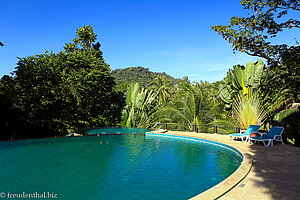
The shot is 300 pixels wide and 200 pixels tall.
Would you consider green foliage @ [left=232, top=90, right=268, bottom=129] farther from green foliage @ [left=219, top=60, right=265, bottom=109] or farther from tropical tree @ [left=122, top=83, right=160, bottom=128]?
tropical tree @ [left=122, top=83, right=160, bottom=128]

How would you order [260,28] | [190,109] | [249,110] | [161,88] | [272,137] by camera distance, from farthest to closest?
[161,88]
[190,109]
[249,110]
[272,137]
[260,28]

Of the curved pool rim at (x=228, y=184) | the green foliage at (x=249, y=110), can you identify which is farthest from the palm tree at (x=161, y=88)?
the curved pool rim at (x=228, y=184)

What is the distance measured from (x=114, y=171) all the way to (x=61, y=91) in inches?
410

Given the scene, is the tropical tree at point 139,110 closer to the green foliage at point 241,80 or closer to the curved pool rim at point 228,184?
the green foliage at point 241,80

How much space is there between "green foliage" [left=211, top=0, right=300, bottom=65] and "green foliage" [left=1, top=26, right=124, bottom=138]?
1133cm

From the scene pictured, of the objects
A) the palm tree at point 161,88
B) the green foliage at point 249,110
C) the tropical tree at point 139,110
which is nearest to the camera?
the green foliage at point 249,110

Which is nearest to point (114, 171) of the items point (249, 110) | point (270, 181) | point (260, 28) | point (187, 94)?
point (270, 181)

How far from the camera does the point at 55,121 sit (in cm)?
1480

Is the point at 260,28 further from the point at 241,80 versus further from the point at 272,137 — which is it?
the point at 272,137

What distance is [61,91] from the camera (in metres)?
14.8

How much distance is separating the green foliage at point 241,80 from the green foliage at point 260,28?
139 inches

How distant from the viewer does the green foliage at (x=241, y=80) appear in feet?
39.9

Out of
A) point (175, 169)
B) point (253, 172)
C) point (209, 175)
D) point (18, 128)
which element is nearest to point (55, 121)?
point (18, 128)

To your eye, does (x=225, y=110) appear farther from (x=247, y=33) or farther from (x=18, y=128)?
(x=18, y=128)
